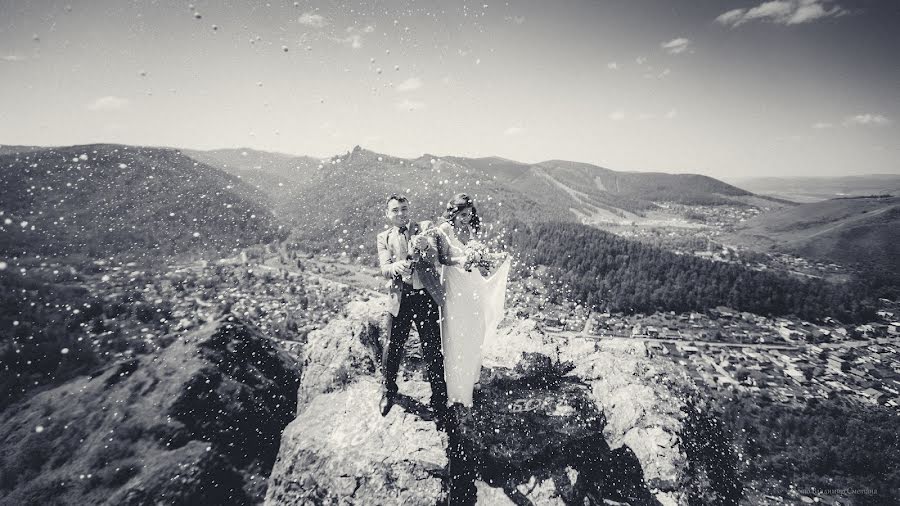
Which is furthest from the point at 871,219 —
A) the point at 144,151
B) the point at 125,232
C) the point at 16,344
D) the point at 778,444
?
the point at 144,151

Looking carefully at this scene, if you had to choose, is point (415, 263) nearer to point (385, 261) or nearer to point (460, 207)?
point (385, 261)

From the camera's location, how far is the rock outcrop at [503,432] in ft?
17.9

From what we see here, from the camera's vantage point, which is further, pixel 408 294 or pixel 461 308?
pixel 461 308

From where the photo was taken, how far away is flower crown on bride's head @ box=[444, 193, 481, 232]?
18.5 ft

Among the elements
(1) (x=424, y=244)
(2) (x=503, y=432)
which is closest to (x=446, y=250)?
(1) (x=424, y=244)

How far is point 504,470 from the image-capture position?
6.75 m

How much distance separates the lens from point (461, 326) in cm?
632

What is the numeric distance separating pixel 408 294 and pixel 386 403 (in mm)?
2292

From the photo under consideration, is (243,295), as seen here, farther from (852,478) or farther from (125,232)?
(852,478)

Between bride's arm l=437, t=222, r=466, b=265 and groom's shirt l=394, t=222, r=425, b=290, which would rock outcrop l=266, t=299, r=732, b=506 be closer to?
groom's shirt l=394, t=222, r=425, b=290

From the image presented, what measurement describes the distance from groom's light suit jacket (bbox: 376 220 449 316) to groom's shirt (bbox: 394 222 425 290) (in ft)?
0.08

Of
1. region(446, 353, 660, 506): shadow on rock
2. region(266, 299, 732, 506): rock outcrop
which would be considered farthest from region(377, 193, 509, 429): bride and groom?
region(446, 353, 660, 506): shadow on rock

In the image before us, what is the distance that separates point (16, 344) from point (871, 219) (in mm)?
307809

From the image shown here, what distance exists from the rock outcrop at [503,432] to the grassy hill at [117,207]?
547 feet
